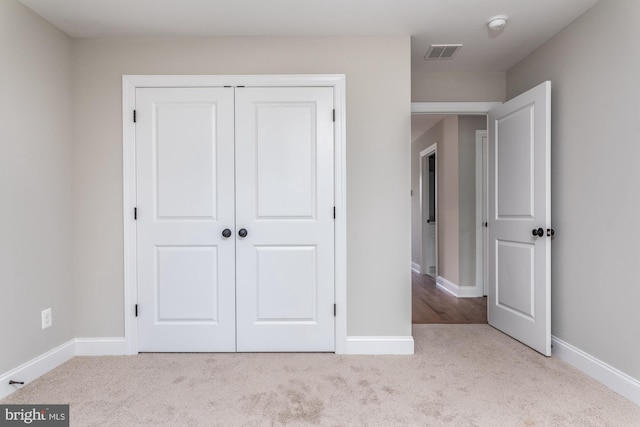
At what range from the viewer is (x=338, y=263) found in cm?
263

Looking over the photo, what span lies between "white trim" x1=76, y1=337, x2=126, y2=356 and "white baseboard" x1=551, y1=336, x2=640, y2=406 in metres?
3.20

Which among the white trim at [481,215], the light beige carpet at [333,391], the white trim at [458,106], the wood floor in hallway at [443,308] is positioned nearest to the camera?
Result: the light beige carpet at [333,391]

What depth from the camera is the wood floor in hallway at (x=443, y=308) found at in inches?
139

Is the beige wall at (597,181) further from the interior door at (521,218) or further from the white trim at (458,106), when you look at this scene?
the white trim at (458,106)

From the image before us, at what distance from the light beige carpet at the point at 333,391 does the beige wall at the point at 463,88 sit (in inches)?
87.8

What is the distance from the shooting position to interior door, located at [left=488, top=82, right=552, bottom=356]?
255 centimetres

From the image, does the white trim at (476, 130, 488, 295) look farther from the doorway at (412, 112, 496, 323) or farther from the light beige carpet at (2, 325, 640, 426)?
the light beige carpet at (2, 325, 640, 426)

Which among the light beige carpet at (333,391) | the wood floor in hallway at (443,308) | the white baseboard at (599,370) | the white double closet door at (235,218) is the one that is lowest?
the wood floor in hallway at (443,308)

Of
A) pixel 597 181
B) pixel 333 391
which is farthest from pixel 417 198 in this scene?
pixel 333 391

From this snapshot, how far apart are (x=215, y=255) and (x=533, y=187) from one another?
2.45 m

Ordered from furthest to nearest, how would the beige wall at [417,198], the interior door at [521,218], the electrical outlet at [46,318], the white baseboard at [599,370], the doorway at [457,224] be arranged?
the beige wall at [417,198] < the doorway at [457,224] < the interior door at [521,218] < the electrical outlet at [46,318] < the white baseboard at [599,370]

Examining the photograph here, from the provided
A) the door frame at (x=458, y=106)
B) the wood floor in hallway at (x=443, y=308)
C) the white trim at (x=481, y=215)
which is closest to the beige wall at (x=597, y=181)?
the door frame at (x=458, y=106)

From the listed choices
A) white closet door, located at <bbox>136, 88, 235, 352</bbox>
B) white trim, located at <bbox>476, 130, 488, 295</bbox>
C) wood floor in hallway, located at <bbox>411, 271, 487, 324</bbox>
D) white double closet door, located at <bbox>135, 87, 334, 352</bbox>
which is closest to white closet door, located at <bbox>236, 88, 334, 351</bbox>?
white double closet door, located at <bbox>135, 87, 334, 352</bbox>

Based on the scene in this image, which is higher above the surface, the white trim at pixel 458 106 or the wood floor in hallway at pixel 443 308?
the white trim at pixel 458 106
